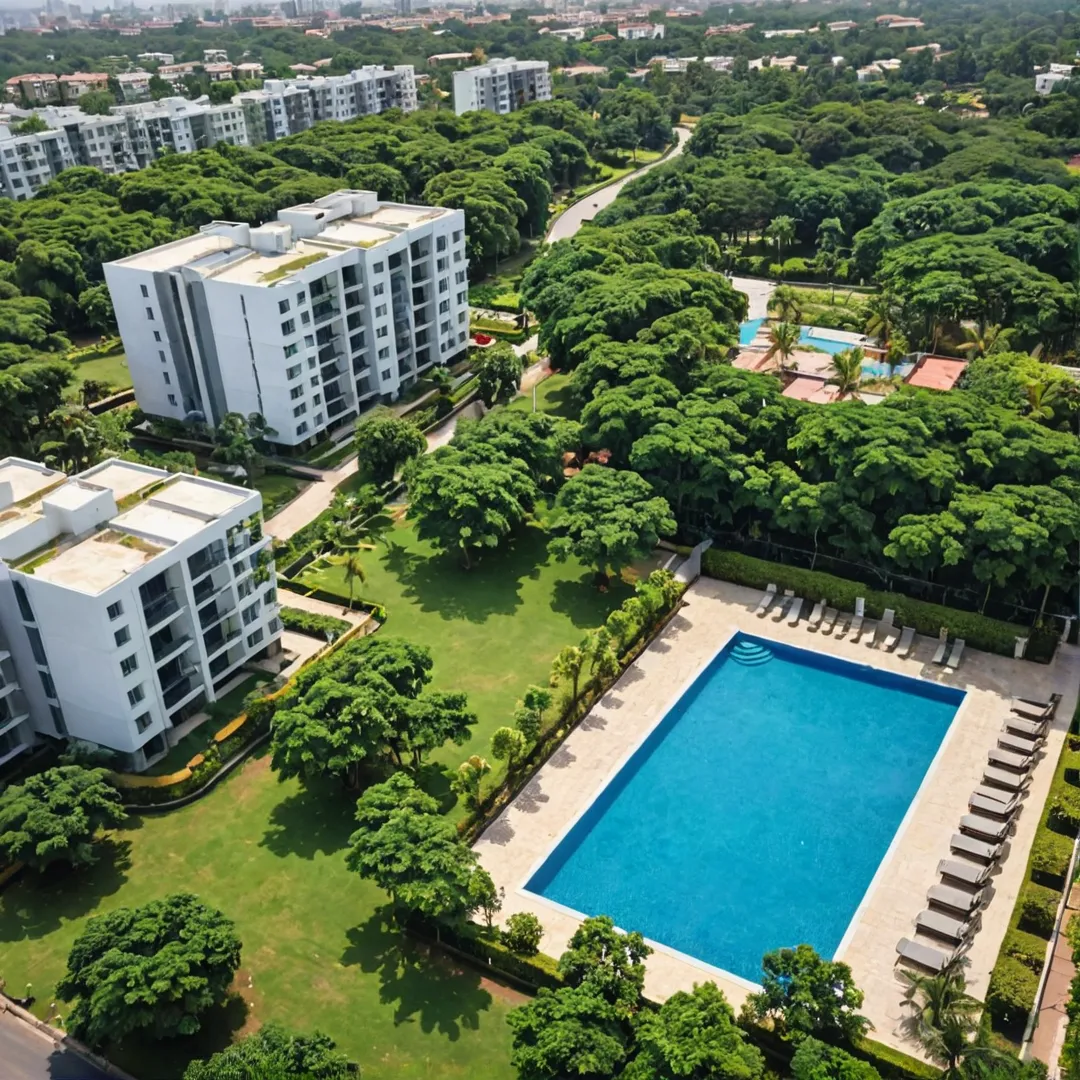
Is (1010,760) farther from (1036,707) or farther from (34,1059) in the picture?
(34,1059)

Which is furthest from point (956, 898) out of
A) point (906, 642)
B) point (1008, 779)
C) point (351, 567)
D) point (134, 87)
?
point (134, 87)

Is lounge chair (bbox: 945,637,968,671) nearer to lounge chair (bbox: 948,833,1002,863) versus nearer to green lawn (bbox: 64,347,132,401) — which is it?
lounge chair (bbox: 948,833,1002,863)

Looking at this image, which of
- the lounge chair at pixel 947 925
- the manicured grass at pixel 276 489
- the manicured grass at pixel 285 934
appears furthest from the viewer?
the manicured grass at pixel 276 489

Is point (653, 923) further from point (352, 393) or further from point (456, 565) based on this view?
point (352, 393)

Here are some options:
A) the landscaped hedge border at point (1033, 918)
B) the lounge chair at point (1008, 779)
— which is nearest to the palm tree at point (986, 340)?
the lounge chair at point (1008, 779)

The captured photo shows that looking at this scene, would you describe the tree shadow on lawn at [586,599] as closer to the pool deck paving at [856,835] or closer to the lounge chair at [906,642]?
the pool deck paving at [856,835]
